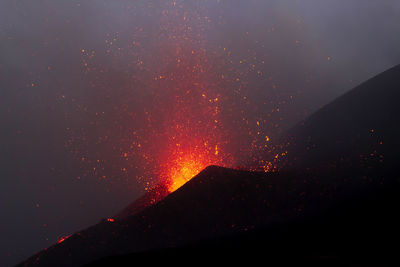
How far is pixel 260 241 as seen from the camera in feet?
29.7

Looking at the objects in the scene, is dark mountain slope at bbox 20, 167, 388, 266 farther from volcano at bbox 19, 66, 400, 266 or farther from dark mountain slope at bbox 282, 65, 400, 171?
dark mountain slope at bbox 282, 65, 400, 171

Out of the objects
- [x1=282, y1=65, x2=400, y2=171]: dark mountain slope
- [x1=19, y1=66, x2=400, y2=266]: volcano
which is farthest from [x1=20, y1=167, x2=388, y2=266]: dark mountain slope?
[x1=282, y1=65, x2=400, y2=171]: dark mountain slope

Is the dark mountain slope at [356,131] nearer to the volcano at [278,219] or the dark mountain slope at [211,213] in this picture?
the volcano at [278,219]

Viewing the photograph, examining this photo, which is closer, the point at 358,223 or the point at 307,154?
the point at 358,223

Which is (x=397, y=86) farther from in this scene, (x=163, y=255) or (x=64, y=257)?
(x=64, y=257)

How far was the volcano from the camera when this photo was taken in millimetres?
7691

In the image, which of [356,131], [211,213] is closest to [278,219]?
[211,213]

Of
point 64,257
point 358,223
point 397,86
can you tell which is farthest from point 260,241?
point 397,86

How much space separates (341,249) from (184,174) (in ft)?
86.2

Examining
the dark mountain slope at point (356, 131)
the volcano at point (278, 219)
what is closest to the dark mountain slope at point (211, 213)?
the volcano at point (278, 219)

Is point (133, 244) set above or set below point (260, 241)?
above

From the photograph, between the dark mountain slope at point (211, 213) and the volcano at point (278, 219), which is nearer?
the volcano at point (278, 219)

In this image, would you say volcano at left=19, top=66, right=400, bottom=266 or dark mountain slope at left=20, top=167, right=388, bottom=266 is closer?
volcano at left=19, top=66, right=400, bottom=266

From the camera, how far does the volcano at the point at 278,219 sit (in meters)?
7.69
